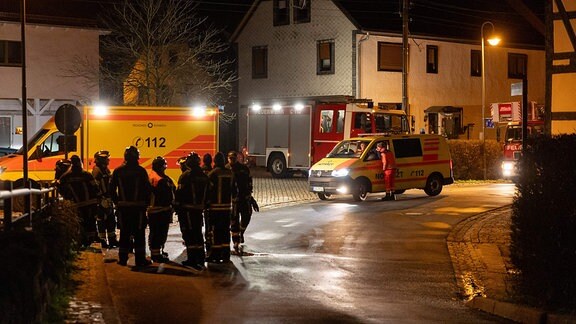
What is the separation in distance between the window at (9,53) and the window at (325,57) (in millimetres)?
14150

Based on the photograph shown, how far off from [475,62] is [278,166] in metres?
15.6

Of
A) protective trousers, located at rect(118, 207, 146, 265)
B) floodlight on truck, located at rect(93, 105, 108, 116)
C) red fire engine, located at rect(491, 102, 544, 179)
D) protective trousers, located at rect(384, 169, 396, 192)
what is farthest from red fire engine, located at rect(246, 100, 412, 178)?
protective trousers, located at rect(118, 207, 146, 265)

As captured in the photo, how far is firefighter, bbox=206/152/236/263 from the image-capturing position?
493 inches

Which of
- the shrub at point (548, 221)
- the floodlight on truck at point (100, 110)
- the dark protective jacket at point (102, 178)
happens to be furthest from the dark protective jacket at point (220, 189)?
the floodlight on truck at point (100, 110)

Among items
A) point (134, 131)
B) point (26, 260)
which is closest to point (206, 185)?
point (26, 260)

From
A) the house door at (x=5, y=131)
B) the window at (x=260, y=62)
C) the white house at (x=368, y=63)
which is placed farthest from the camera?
the window at (x=260, y=62)

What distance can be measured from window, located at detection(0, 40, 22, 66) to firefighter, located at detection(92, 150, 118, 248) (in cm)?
2289

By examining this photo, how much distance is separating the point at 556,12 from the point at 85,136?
11177 mm

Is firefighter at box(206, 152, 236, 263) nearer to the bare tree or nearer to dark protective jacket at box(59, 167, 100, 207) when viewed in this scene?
dark protective jacket at box(59, 167, 100, 207)

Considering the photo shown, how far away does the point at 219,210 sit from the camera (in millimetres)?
12539

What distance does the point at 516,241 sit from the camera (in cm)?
946

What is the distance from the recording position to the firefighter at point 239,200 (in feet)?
45.0

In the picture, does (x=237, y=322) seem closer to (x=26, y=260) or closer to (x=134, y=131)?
(x=26, y=260)

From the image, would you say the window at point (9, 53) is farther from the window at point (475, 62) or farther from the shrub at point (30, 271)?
the shrub at point (30, 271)
